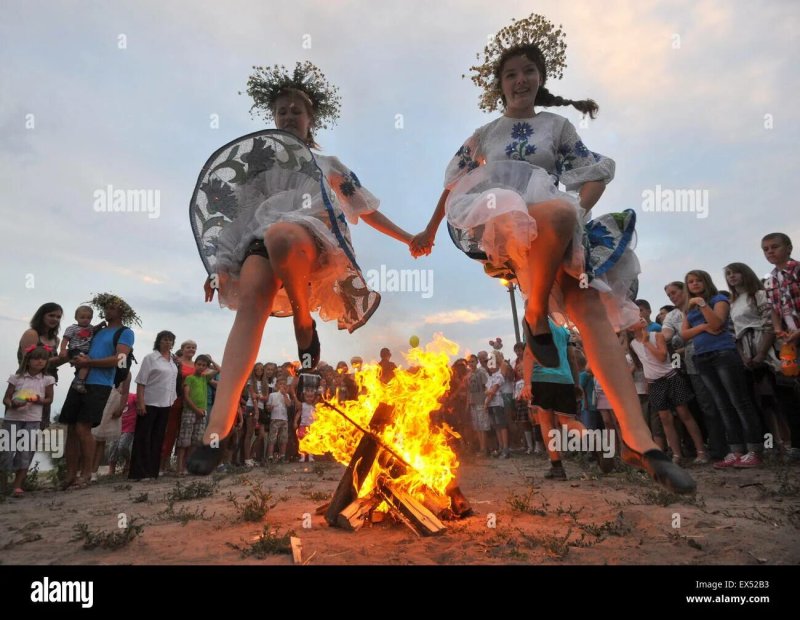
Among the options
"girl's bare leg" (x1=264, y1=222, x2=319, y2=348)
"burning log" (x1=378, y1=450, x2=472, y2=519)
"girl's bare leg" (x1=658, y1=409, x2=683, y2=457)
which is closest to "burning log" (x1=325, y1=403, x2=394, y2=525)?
"burning log" (x1=378, y1=450, x2=472, y2=519)

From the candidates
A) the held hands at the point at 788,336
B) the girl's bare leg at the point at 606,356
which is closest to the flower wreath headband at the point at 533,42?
the girl's bare leg at the point at 606,356

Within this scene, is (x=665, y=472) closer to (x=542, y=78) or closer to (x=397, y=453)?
(x=397, y=453)

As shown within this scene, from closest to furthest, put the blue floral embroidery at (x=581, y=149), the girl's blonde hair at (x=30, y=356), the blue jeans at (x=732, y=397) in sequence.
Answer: the blue floral embroidery at (x=581, y=149) → the blue jeans at (x=732, y=397) → the girl's blonde hair at (x=30, y=356)

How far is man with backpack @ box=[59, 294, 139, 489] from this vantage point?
5.83m

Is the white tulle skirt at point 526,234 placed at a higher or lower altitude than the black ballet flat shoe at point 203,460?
higher

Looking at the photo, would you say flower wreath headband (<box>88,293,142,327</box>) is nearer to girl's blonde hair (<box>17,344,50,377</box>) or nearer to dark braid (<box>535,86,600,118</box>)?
girl's blonde hair (<box>17,344,50,377</box>)

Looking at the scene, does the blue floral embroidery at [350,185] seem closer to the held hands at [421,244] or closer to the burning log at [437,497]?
the held hands at [421,244]

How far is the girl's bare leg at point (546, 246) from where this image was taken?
8.23ft

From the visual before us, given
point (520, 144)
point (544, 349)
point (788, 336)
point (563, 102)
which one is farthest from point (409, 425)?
point (788, 336)

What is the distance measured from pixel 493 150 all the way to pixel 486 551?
2.59 meters

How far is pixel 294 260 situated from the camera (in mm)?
2756

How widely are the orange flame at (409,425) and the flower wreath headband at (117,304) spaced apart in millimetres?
3390

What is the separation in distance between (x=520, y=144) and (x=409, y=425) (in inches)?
95.4

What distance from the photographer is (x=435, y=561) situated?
2676mm
